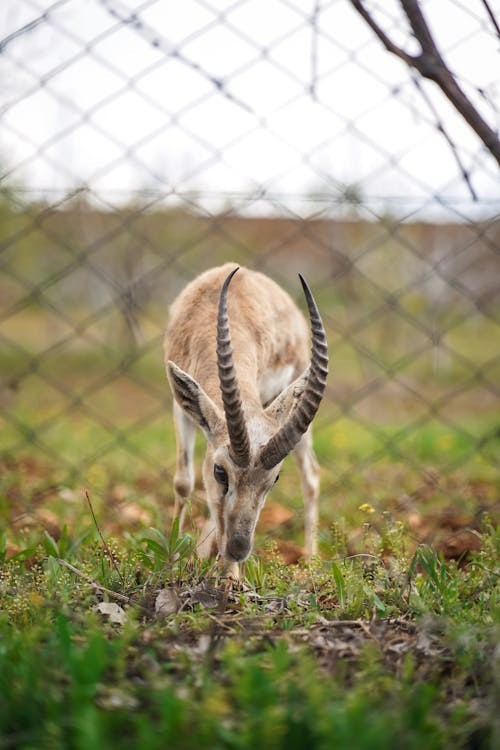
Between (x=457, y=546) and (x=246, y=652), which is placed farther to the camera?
(x=457, y=546)

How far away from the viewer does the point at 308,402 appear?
314 cm

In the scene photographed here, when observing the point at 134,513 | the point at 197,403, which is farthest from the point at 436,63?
the point at 134,513

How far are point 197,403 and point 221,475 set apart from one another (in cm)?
40

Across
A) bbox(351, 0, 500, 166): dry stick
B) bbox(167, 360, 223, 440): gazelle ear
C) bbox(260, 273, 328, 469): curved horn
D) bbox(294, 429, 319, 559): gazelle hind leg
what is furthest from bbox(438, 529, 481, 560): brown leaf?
bbox(351, 0, 500, 166): dry stick

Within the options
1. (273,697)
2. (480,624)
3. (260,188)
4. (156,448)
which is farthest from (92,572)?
(156,448)

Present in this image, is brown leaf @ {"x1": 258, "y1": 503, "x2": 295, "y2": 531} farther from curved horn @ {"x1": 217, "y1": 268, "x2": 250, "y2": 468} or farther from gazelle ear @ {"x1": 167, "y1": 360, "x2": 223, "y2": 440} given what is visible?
curved horn @ {"x1": 217, "y1": 268, "x2": 250, "y2": 468}

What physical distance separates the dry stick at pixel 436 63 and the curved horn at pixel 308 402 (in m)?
0.83

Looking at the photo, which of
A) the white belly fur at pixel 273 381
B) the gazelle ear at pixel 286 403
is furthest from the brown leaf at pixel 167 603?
the white belly fur at pixel 273 381

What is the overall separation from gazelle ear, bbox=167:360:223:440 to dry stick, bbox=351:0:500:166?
1.60m

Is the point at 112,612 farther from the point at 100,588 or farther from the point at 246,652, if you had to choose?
the point at 246,652

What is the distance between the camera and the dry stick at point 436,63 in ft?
8.93

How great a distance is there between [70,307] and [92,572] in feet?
56.1

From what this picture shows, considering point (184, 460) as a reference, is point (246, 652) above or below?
above

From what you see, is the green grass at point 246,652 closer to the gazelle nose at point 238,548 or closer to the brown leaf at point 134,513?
the gazelle nose at point 238,548
